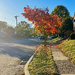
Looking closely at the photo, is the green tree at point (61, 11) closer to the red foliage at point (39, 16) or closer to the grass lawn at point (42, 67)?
the red foliage at point (39, 16)

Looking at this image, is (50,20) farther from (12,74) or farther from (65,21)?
(65,21)

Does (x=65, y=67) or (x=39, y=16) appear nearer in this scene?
(x=65, y=67)

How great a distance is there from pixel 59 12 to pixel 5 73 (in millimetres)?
30539

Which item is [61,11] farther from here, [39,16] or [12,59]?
[12,59]

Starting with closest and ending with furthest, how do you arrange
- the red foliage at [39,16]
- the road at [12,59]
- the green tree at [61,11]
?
the road at [12,59]
the red foliage at [39,16]
the green tree at [61,11]

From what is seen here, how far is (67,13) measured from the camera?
32844 millimetres

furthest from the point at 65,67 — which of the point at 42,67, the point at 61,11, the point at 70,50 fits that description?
the point at 61,11

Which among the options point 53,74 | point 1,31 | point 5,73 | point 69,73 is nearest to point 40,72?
point 53,74

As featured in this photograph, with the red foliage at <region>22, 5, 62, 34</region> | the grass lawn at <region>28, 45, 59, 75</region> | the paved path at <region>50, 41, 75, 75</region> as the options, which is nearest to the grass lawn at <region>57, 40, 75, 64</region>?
the paved path at <region>50, 41, 75, 75</region>

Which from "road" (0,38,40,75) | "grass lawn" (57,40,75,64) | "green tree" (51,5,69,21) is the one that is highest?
"green tree" (51,5,69,21)

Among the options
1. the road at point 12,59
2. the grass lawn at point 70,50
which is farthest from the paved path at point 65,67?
the road at point 12,59

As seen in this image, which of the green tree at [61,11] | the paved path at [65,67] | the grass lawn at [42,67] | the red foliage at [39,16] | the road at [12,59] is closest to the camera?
the grass lawn at [42,67]

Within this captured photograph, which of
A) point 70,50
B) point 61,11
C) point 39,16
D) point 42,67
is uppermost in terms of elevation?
point 61,11

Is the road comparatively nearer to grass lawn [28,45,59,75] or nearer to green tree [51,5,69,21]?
grass lawn [28,45,59,75]
